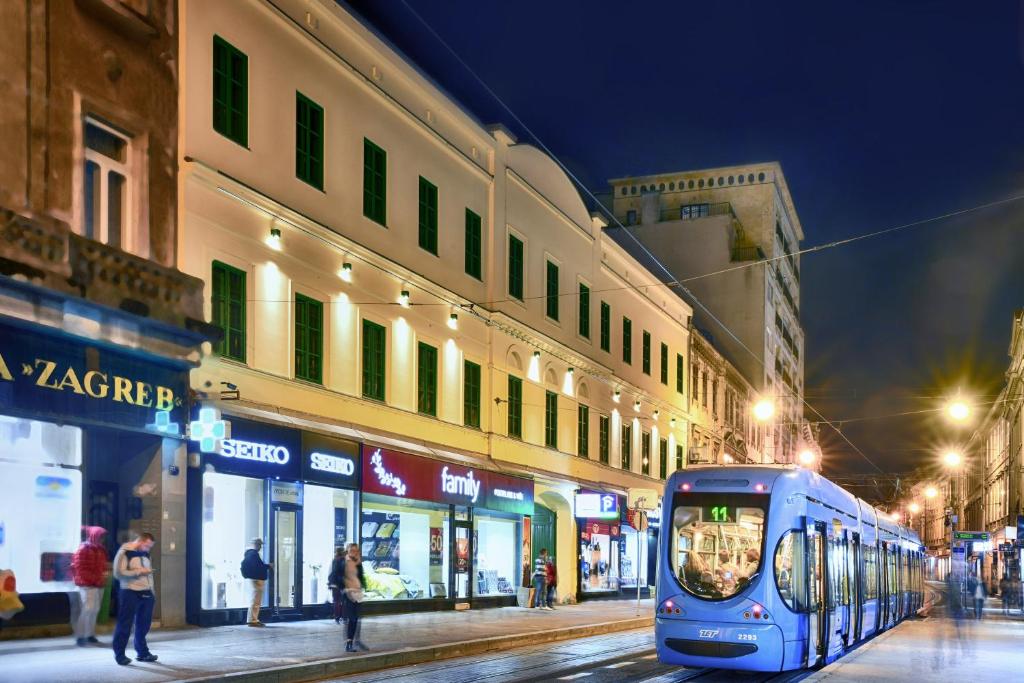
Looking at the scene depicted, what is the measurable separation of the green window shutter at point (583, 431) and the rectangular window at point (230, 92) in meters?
19.2

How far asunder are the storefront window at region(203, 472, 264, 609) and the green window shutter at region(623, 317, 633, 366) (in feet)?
75.3

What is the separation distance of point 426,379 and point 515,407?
566 cm

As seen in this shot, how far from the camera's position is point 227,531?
21797 millimetres

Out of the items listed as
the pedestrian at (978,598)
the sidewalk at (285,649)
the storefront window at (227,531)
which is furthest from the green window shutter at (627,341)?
the storefront window at (227,531)

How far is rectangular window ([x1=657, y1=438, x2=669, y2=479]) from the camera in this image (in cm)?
4838

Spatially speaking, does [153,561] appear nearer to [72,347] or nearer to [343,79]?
[72,347]

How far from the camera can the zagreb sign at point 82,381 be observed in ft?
55.5

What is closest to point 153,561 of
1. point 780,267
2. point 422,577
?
point 422,577

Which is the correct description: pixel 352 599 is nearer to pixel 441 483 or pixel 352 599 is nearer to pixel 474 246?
pixel 441 483

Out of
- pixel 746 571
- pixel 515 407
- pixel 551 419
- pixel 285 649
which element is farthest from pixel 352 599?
pixel 551 419

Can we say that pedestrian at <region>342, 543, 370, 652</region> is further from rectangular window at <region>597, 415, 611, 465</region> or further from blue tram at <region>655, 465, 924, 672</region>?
rectangular window at <region>597, 415, 611, 465</region>

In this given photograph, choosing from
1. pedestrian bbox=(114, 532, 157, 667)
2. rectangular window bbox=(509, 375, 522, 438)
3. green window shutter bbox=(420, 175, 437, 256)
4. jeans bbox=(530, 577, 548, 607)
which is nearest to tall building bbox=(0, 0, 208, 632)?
pedestrian bbox=(114, 532, 157, 667)

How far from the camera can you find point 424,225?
29312 mm

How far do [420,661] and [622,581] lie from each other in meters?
25.6
